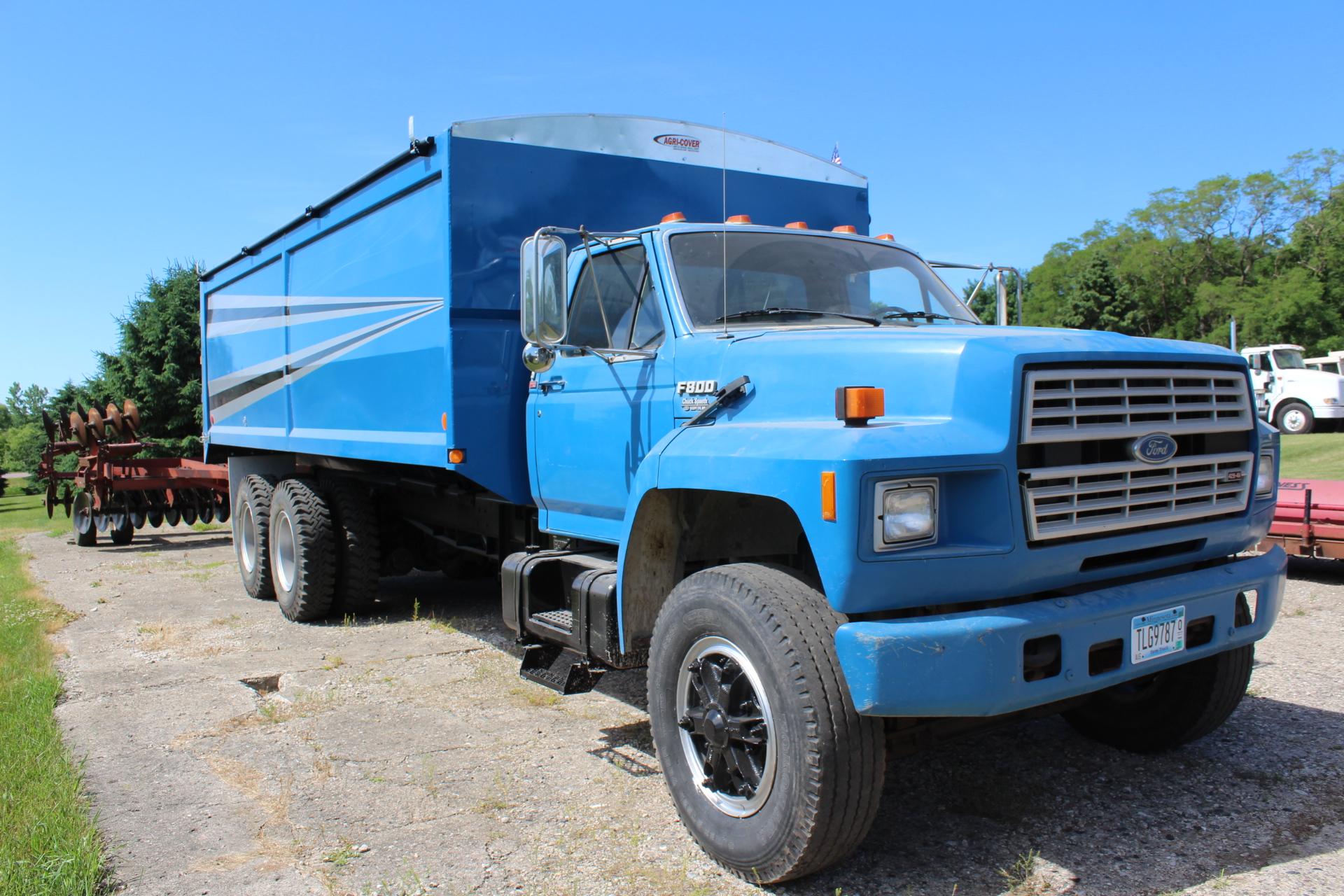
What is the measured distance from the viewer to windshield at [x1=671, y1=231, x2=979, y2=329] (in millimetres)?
4422

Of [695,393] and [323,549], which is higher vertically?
[695,393]

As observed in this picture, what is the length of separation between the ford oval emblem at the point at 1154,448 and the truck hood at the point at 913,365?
10.1 inches

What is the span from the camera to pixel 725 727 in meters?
3.43

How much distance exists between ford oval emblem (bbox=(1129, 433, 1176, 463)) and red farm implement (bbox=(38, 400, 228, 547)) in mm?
12462

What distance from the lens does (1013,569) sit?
10.1ft

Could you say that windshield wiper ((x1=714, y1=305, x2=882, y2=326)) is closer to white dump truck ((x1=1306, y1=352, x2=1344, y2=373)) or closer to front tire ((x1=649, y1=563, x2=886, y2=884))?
front tire ((x1=649, y1=563, x2=886, y2=884))

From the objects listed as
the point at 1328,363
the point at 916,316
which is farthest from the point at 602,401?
the point at 1328,363

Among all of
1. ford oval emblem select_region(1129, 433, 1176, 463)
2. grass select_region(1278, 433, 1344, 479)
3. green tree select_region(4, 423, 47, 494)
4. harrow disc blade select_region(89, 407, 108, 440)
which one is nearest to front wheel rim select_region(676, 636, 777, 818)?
ford oval emblem select_region(1129, 433, 1176, 463)

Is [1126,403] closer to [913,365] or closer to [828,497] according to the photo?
[913,365]

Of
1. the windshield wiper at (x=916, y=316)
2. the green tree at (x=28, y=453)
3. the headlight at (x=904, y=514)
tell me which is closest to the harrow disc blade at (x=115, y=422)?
the green tree at (x=28, y=453)

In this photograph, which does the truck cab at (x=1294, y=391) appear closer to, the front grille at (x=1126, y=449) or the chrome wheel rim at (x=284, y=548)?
the chrome wheel rim at (x=284, y=548)

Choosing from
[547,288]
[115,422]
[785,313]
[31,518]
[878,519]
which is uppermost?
[547,288]

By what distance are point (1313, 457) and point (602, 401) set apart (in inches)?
698

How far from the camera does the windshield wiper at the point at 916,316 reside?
15.1ft
